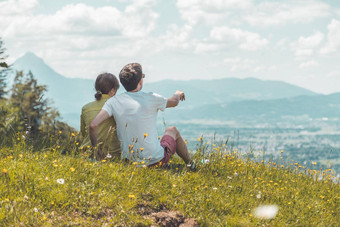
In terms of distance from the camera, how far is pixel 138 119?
232 inches

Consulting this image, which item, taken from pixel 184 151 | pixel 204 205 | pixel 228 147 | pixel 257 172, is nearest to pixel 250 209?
pixel 204 205

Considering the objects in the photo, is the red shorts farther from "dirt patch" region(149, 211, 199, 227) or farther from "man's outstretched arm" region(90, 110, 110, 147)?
"dirt patch" region(149, 211, 199, 227)

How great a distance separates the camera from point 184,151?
6.67 meters

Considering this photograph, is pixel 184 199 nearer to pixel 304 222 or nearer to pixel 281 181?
pixel 304 222

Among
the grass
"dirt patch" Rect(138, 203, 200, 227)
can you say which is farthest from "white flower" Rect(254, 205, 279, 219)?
"dirt patch" Rect(138, 203, 200, 227)

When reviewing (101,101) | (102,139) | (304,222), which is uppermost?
(101,101)

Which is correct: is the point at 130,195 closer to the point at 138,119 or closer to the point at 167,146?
the point at 138,119

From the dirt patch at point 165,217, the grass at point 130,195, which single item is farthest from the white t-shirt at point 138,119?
the dirt patch at point 165,217

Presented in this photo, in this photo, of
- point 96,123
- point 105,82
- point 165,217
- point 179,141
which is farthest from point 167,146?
point 165,217

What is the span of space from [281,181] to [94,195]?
4.12 meters

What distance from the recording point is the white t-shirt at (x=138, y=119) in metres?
5.89

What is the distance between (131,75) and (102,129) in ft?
3.60

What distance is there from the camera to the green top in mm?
6363

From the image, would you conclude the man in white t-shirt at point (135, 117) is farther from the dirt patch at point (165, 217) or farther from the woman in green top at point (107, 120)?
the dirt patch at point (165, 217)
